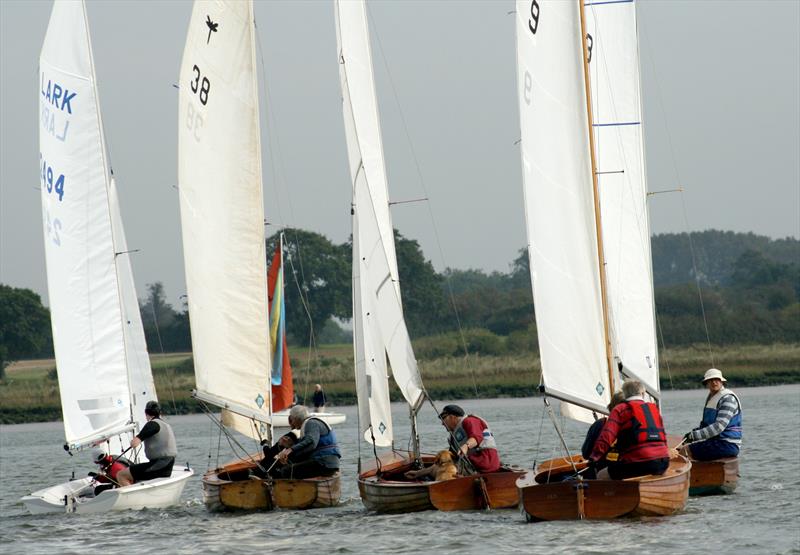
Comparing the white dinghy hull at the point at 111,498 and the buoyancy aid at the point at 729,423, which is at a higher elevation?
the buoyancy aid at the point at 729,423

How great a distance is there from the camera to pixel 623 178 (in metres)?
20.0

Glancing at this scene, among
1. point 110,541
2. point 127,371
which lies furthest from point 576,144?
point 127,371

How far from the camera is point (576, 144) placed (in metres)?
14.8

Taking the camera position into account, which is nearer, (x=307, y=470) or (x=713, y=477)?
(x=713, y=477)

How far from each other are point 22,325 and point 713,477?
58580 millimetres

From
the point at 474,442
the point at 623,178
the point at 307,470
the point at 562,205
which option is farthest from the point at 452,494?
the point at 623,178

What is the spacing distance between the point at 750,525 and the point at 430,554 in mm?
3243

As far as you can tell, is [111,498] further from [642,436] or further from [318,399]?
[318,399]

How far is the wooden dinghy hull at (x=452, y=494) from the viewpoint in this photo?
14.6 metres

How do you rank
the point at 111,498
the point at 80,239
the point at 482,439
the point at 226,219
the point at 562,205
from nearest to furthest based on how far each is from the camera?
the point at 562,205, the point at 482,439, the point at 111,498, the point at 226,219, the point at 80,239

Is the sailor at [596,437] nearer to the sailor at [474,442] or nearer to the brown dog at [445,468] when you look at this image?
the sailor at [474,442]

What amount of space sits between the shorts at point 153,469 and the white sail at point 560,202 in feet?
16.9

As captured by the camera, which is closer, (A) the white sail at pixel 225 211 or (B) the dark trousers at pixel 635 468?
(B) the dark trousers at pixel 635 468

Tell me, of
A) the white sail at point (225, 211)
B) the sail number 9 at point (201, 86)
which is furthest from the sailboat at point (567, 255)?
the sail number 9 at point (201, 86)
